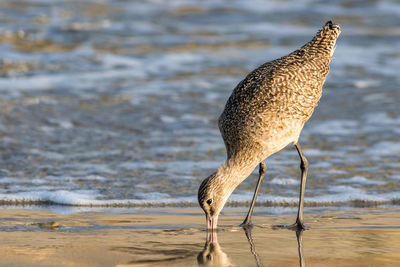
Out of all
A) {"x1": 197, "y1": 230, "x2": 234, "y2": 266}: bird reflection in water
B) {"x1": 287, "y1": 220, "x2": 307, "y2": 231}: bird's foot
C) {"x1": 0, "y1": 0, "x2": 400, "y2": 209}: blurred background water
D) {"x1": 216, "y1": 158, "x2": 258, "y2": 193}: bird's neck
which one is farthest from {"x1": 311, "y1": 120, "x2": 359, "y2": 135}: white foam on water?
{"x1": 197, "y1": 230, "x2": 234, "y2": 266}: bird reflection in water

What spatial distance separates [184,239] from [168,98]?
5.98 metres

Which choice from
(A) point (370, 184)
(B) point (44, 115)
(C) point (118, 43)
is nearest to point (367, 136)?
(A) point (370, 184)

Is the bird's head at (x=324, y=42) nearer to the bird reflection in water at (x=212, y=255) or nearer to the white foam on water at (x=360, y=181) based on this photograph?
the white foam on water at (x=360, y=181)

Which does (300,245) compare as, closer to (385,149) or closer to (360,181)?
(360,181)

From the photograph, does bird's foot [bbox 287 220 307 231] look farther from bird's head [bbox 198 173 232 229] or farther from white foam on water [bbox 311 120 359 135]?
white foam on water [bbox 311 120 359 135]

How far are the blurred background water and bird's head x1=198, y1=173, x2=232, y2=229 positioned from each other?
980 millimetres

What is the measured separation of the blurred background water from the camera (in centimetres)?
763

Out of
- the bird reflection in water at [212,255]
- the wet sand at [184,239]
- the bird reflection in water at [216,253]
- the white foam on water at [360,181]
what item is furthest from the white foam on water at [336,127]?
the bird reflection in water at [212,255]

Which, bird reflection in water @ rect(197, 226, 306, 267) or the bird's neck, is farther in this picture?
the bird's neck

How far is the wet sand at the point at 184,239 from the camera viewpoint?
513cm

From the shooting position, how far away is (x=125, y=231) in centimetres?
600

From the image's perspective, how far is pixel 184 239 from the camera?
A: 5.75 m

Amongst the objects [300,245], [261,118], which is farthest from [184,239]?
[261,118]

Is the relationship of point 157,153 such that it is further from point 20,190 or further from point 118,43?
point 118,43
